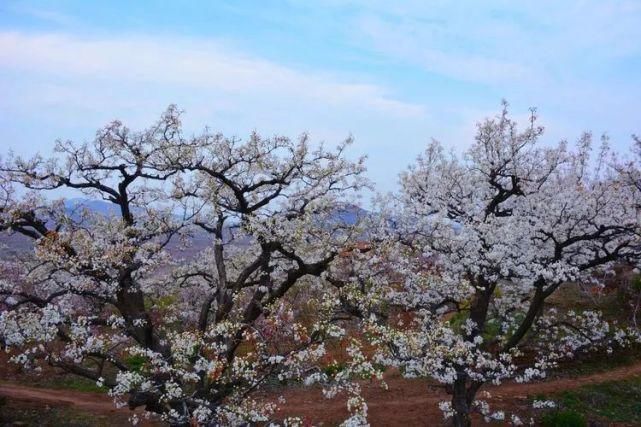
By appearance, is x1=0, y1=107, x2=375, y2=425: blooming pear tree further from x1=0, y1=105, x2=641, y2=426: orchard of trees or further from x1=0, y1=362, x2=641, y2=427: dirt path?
x1=0, y1=362, x2=641, y2=427: dirt path

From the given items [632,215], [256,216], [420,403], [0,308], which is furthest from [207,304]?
[632,215]

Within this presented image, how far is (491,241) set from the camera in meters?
12.6

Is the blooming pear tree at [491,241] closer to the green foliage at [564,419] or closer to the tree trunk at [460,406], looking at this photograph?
the tree trunk at [460,406]

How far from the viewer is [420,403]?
1805cm

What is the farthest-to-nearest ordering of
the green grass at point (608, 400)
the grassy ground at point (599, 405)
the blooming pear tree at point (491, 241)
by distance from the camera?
the green grass at point (608, 400) < the grassy ground at point (599, 405) < the blooming pear tree at point (491, 241)

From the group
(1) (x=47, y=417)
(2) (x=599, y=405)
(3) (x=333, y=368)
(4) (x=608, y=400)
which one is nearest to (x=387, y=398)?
(2) (x=599, y=405)

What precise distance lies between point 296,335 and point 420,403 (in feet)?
29.9

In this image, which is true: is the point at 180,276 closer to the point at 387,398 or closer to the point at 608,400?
the point at 387,398

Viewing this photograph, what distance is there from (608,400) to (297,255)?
11510mm

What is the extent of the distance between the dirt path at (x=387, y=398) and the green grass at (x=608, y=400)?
0.46 metres

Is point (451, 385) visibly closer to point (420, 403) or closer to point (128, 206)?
point (420, 403)

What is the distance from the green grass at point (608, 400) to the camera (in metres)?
16.8

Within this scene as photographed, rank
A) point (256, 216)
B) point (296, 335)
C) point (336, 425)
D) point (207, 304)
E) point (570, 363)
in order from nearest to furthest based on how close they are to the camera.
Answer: point (296, 335)
point (256, 216)
point (207, 304)
point (336, 425)
point (570, 363)

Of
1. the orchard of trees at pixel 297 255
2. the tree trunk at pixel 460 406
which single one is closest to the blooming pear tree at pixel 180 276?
the orchard of trees at pixel 297 255
